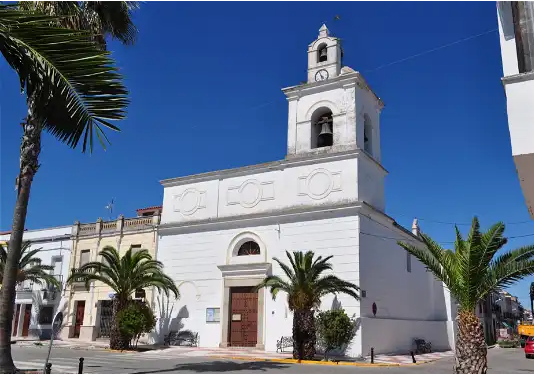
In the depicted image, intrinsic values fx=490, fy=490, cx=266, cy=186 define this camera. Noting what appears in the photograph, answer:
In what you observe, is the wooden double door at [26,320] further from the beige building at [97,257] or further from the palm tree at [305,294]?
the palm tree at [305,294]

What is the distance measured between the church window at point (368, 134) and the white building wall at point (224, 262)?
202 inches

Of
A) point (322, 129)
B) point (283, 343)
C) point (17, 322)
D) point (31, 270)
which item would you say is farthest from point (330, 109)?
point (17, 322)

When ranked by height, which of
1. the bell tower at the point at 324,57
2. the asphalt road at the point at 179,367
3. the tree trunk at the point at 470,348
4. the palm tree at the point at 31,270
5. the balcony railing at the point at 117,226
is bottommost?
the asphalt road at the point at 179,367

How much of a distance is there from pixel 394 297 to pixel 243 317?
7476mm

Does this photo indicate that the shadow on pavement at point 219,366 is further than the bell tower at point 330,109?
No

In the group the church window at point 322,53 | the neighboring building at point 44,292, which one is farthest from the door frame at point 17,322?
the church window at point 322,53

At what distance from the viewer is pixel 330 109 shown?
24391 millimetres

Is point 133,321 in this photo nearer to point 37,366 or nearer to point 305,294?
point 37,366

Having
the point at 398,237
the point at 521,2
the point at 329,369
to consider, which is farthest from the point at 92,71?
the point at 398,237

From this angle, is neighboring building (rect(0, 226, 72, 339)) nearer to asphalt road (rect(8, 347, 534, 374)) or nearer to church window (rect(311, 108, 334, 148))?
asphalt road (rect(8, 347, 534, 374))

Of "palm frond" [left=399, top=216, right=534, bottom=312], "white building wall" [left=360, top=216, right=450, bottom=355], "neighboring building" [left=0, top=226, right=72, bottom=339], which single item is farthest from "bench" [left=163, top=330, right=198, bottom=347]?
"palm frond" [left=399, top=216, right=534, bottom=312]

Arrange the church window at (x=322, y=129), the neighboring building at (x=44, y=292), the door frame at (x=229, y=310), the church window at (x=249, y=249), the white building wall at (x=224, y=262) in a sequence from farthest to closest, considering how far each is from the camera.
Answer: the neighboring building at (x=44, y=292) → the church window at (x=322, y=129) → the church window at (x=249, y=249) → the door frame at (x=229, y=310) → the white building wall at (x=224, y=262)

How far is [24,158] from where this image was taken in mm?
11641

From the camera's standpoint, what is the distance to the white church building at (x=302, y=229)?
2178 centimetres
